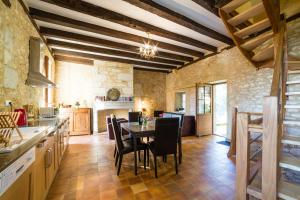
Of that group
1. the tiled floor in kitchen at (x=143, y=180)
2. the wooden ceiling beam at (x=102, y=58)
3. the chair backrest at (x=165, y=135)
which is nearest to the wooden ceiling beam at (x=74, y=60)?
the wooden ceiling beam at (x=102, y=58)

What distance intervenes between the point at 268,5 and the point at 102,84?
5.69 meters

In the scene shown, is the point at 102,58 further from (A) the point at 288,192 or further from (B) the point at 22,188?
(A) the point at 288,192

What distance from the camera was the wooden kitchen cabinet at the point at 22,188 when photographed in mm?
937

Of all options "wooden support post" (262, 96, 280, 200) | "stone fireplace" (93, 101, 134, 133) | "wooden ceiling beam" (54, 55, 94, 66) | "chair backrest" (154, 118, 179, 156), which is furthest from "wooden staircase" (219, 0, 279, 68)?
"wooden ceiling beam" (54, 55, 94, 66)

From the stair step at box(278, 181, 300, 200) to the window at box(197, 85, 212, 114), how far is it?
4.29 meters

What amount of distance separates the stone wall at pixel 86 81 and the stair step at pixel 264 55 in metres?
4.92

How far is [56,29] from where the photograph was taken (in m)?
3.96

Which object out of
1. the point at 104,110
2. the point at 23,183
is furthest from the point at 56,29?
the point at 23,183

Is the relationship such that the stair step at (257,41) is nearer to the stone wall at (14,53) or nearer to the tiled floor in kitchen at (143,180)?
the tiled floor in kitchen at (143,180)

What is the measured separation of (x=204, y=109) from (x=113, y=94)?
3855 mm

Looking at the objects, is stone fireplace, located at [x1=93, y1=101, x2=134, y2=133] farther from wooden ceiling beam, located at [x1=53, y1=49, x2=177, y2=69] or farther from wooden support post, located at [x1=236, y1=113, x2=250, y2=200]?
wooden support post, located at [x1=236, y1=113, x2=250, y2=200]

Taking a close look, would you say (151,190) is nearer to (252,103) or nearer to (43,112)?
(43,112)

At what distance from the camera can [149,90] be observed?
27.0 feet

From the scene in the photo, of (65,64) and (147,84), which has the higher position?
(65,64)
